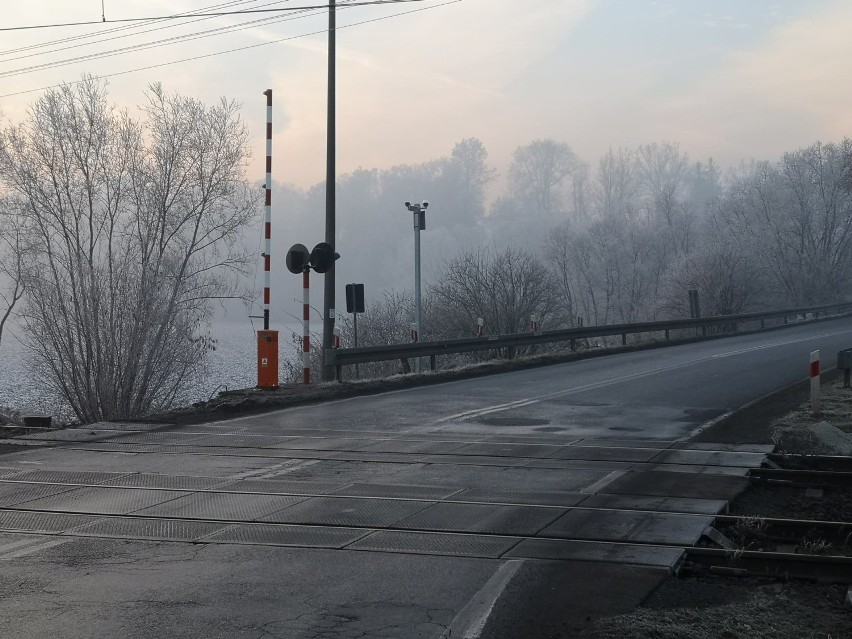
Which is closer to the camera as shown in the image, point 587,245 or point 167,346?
point 167,346

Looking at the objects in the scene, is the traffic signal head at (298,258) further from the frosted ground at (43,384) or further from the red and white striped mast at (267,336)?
the frosted ground at (43,384)

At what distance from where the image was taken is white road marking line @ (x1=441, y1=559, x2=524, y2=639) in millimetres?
4730

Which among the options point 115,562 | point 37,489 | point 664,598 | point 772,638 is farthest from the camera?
point 37,489

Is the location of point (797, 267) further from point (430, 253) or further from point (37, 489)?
point (37, 489)

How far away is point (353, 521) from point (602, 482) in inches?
107

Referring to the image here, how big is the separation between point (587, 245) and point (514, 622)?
256ft

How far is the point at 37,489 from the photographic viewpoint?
337 inches

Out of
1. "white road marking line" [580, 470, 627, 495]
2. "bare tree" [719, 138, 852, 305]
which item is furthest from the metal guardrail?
"bare tree" [719, 138, 852, 305]

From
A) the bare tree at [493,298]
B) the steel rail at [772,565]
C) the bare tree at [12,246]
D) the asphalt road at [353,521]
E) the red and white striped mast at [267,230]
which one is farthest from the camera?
Answer: the bare tree at [493,298]

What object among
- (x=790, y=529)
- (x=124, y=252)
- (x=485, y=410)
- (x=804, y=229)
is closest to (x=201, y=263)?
(x=124, y=252)

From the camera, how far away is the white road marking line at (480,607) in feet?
15.5

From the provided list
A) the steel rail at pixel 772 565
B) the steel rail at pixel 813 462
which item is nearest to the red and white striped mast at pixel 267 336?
the steel rail at pixel 813 462

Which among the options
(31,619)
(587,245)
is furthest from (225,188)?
(587,245)

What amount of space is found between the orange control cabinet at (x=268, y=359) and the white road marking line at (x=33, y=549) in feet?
35.3
